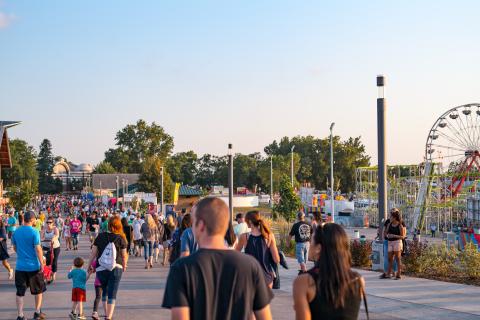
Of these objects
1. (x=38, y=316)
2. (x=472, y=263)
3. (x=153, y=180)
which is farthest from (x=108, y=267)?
(x=153, y=180)

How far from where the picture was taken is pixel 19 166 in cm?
11244

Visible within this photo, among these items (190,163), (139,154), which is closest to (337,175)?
(190,163)

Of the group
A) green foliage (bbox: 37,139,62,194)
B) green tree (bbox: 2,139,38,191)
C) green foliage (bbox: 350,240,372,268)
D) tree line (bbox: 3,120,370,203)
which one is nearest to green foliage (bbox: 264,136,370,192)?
tree line (bbox: 3,120,370,203)

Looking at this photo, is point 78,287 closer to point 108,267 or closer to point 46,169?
point 108,267

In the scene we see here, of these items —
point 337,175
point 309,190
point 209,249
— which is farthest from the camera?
point 337,175

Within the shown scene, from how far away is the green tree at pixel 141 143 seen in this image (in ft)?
403

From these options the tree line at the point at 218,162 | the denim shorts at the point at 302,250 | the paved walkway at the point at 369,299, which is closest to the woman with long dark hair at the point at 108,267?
the paved walkway at the point at 369,299

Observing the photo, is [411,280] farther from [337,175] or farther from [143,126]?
[143,126]

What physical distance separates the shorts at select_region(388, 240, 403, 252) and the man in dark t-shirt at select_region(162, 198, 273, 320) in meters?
10.9

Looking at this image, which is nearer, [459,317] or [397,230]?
[459,317]

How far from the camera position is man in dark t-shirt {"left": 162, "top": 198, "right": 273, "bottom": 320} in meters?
3.68

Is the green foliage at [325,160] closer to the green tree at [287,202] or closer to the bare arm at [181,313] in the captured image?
the green tree at [287,202]

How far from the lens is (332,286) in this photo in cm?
396

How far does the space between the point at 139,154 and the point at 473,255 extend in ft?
371
